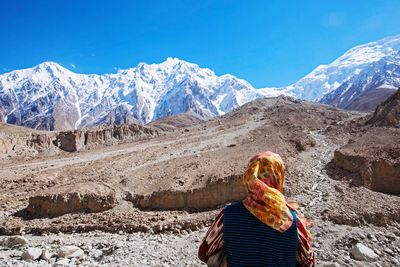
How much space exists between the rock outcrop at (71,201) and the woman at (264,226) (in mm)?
12337

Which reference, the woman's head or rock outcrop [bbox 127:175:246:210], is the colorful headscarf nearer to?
the woman's head

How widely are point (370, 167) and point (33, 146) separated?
38833mm

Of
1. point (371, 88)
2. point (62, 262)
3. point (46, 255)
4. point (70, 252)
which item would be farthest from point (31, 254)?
point (371, 88)

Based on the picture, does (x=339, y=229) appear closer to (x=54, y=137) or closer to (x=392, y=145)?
(x=392, y=145)

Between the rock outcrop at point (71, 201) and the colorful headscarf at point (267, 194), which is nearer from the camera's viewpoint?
the colorful headscarf at point (267, 194)

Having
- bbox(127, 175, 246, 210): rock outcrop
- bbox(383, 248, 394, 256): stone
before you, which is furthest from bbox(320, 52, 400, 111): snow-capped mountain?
bbox(383, 248, 394, 256): stone

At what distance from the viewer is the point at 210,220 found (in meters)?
12.5

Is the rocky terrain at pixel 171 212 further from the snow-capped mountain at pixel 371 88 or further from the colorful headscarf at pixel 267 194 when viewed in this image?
the snow-capped mountain at pixel 371 88

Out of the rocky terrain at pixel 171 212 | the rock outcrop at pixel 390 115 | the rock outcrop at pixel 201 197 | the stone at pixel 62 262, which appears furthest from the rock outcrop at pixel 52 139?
the stone at pixel 62 262

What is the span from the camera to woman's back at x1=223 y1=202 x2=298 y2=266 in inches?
118

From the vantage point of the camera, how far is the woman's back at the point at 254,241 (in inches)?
118

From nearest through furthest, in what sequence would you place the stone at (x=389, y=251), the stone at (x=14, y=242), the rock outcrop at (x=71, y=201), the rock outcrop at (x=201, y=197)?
the stone at (x=389, y=251) → the stone at (x=14, y=242) → the rock outcrop at (x=201, y=197) → the rock outcrop at (x=71, y=201)

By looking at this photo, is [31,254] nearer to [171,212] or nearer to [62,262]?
[62,262]

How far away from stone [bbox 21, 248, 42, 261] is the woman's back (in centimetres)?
916
